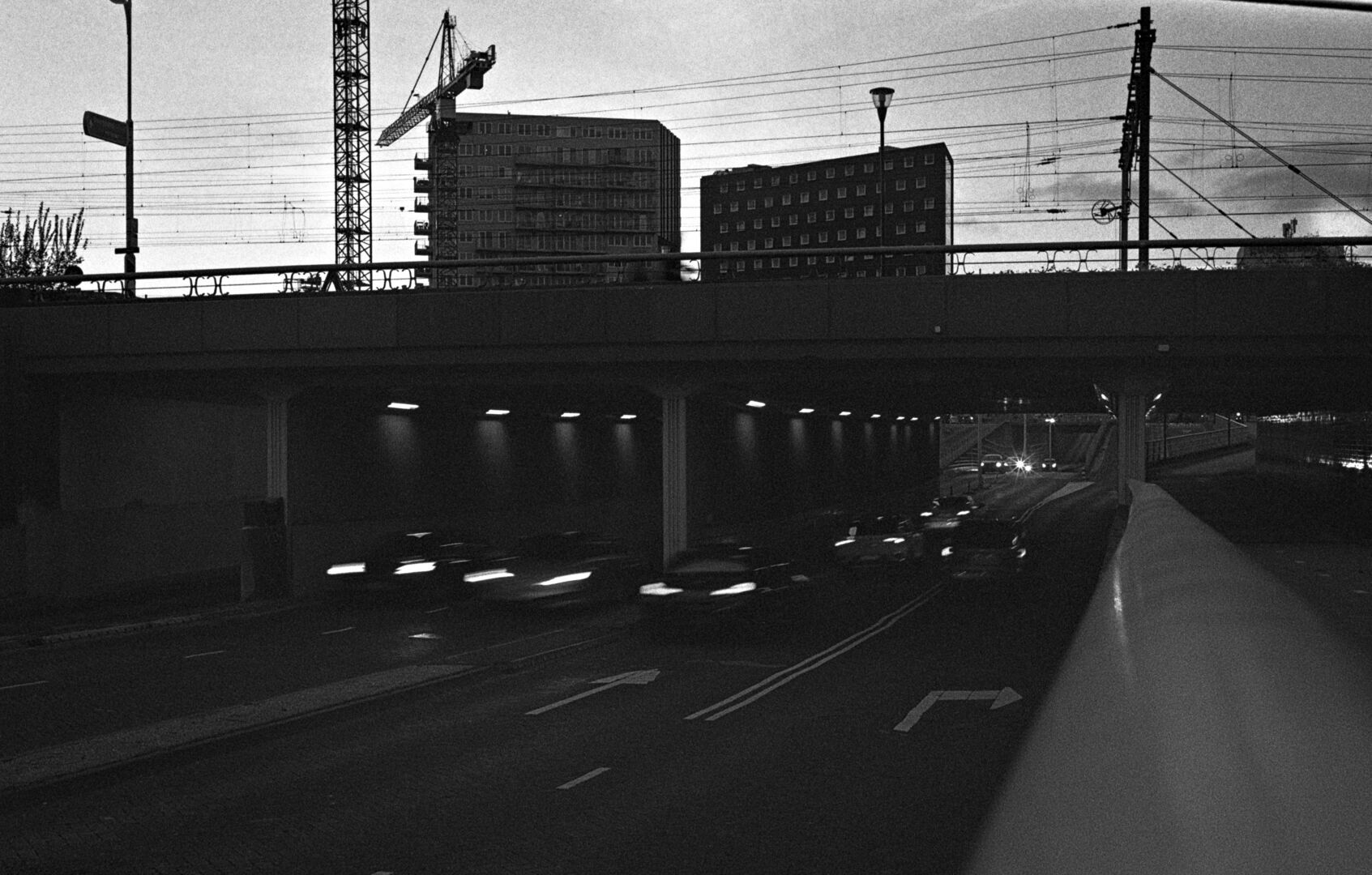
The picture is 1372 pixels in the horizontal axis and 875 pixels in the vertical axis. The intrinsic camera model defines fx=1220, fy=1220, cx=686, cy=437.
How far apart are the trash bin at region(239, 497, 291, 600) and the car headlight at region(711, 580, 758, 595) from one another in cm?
1316

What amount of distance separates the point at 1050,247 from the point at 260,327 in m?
18.3

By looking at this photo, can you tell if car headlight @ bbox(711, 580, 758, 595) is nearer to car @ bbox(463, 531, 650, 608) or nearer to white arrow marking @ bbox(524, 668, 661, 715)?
white arrow marking @ bbox(524, 668, 661, 715)

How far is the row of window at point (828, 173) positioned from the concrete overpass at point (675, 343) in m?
133

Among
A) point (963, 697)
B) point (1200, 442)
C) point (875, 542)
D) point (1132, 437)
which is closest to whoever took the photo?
point (963, 697)

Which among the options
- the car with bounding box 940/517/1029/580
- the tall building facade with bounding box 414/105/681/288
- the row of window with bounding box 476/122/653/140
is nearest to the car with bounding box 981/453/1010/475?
the tall building facade with bounding box 414/105/681/288

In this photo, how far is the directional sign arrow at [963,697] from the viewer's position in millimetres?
15086

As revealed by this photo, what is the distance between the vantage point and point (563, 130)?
498ft

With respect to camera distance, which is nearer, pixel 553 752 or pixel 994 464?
pixel 553 752

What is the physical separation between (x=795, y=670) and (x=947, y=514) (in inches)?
958

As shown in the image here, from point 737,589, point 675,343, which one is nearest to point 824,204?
point 675,343

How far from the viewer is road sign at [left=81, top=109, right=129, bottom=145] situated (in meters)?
29.3

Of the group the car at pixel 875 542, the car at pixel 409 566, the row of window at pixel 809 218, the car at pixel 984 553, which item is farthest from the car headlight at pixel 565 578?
the row of window at pixel 809 218

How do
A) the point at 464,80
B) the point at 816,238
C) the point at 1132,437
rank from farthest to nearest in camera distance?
the point at 816,238
the point at 464,80
the point at 1132,437

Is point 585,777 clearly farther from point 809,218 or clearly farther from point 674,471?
point 809,218
